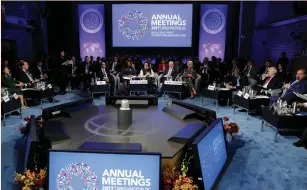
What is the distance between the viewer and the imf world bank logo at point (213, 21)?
1230cm

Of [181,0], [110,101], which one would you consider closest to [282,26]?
[181,0]

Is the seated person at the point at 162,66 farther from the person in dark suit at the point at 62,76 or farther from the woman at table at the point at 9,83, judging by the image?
the woman at table at the point at 9,83

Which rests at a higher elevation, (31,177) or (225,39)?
(225,39)

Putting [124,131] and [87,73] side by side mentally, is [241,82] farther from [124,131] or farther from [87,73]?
[87,73]

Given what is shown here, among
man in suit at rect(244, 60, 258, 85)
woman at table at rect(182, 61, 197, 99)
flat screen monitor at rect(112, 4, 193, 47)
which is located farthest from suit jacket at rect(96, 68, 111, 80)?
man in suit at rect(244, 60, 258, 85)

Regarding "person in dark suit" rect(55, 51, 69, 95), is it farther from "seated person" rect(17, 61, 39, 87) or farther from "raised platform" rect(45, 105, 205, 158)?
"raised platform" rect(45, 105, 205, 158)

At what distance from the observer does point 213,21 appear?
12.4m

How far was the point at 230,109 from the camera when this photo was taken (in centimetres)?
709

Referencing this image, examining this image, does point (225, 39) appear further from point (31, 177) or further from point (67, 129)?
point (31, 177)

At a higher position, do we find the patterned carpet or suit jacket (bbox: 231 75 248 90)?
suit jacket (bbox: 231 75 248 90)

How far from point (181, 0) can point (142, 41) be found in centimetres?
229

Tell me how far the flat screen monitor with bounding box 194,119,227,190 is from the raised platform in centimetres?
29

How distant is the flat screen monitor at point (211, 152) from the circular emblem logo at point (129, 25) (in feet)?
29.1

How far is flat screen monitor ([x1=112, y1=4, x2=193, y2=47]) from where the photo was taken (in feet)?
38.1
